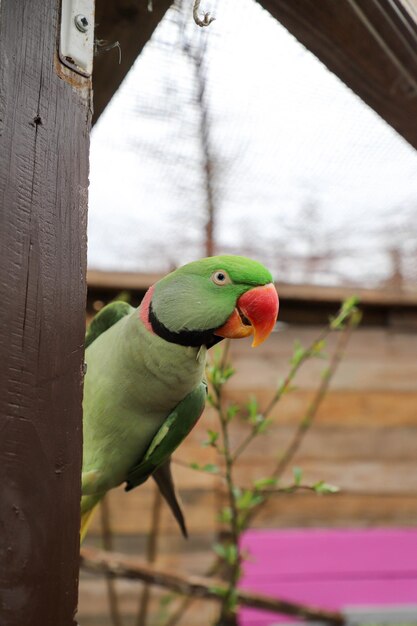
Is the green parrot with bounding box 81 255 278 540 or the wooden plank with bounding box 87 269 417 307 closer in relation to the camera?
the green parrot with bounding box 81 255 278 540

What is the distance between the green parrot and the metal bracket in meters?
0.22

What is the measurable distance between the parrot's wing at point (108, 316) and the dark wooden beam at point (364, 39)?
40cm

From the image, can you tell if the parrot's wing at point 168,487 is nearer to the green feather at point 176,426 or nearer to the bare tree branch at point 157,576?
the green feather at point 176,426

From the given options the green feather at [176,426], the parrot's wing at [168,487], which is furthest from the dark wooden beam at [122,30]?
the parrot's wing at [168,487]

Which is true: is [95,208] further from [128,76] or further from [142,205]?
[128,76]

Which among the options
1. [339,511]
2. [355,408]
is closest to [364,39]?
[355,408]

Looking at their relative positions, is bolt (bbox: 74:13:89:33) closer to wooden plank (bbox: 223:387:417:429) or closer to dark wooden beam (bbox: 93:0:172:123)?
dark wooden beam (bbox: 93:0:172:123)

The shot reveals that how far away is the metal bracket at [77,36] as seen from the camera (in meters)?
0.48

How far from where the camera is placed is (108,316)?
77 centimetres

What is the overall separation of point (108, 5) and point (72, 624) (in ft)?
2.10

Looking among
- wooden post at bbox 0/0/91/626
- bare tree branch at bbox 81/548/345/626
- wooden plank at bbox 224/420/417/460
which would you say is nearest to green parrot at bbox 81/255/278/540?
wooden post at bbox 0/0/91/626

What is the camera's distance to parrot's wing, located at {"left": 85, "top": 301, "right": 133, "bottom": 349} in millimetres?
769

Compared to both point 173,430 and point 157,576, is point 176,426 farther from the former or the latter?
point 157,576

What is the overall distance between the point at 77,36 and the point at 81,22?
0.01 metres
